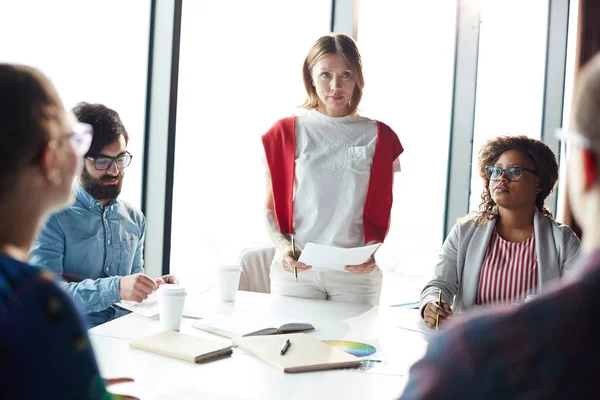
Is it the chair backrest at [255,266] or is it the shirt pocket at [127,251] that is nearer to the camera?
the shirt pocket at [127,251]

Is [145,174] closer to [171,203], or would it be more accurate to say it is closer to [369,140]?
[171,203]

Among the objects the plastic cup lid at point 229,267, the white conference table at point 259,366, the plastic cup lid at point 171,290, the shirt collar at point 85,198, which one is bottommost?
the white conference table at point 259,366

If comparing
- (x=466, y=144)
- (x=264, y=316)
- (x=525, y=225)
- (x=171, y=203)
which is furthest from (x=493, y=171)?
(x=466, y=144)

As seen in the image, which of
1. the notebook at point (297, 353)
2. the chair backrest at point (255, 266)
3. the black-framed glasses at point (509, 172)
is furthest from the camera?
the chair backrest at point (255, 266)

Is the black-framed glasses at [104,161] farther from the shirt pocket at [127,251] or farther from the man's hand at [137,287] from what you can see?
the man's hand at [137,287]

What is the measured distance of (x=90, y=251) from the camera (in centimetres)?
223

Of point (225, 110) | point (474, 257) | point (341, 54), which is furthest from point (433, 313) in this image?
point (225, 110)

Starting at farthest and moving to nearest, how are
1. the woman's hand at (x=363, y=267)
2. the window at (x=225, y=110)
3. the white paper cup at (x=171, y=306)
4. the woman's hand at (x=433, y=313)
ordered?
the window at (x=225, y=110)
the woman's hand at (x=363, y=267)
the woman's hand at (x=433, y=313)
the white paper cup at (x=171, y=306)

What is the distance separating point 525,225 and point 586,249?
1986 mm

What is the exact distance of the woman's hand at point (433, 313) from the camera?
7.02 feet

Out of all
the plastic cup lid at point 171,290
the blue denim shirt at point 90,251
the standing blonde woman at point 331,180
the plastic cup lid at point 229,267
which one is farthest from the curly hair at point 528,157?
the blue denim shirt at point 90,251

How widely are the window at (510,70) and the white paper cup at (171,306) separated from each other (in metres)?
3.48

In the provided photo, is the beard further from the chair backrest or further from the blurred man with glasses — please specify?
the chair backrest

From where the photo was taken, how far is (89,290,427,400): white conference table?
141cm
